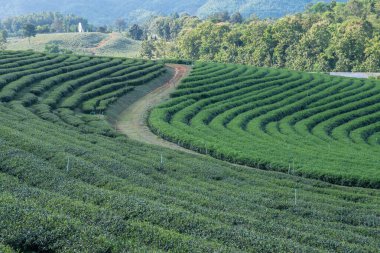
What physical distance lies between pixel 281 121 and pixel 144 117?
1284 cm

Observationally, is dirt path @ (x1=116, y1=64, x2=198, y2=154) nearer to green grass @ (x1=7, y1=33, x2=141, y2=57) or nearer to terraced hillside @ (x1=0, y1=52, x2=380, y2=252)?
terraced hillside @ (x1=0, y1=52, x2=380, y2=252)

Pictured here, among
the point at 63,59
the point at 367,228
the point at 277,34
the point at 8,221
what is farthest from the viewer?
the point at 277,34

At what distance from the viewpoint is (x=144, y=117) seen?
45969 mm

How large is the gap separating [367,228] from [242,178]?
320 inches

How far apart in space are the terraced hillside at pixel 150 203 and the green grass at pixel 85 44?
10363cm

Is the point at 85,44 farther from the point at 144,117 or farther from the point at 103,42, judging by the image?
the point at 144,117

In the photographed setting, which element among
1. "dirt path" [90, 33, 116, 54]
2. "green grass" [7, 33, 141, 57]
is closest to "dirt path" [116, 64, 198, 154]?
"green grass" [7, 33, 141, 57]

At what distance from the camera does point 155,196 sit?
18.6 meters

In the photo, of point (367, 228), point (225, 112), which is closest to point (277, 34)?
point (225, 112)

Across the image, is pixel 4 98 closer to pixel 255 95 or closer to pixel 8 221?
pixel 255 95

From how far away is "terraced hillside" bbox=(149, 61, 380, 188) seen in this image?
104 ft

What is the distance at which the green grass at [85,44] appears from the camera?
136 m

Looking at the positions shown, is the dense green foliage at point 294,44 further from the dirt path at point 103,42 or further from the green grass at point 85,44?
the dirt path at point 103,42

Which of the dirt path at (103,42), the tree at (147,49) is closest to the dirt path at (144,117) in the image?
the tree at (147,49)
